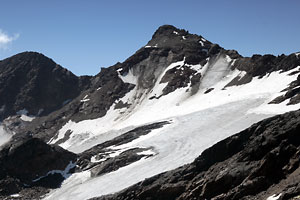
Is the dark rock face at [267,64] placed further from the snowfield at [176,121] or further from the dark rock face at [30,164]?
the dark rock face at [30,164]

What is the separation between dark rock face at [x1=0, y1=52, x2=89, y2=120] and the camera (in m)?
142

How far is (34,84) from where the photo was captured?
14638 cm

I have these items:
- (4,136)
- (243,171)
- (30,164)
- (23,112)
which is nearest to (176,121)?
(30,164)

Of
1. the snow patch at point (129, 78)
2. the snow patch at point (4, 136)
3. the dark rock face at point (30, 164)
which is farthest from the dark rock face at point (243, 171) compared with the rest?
the snow patch at point (4, 136)

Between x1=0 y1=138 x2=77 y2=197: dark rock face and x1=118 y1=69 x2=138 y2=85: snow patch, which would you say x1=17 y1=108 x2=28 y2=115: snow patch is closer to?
x1=118 y1=69 x2=138 y2=85: snow patch

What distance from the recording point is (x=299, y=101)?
57.4m

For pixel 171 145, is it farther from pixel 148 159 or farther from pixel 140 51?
pixel 140 51

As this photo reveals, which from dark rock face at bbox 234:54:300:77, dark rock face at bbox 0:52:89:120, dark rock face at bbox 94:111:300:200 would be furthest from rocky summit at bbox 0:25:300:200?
dark rock face at bbox 0:52:89:120

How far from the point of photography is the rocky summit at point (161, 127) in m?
36.0

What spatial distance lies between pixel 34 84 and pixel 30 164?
3406 inches

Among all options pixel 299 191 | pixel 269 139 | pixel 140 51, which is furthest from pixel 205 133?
pixel 140 51

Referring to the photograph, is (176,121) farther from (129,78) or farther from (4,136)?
(4,136)

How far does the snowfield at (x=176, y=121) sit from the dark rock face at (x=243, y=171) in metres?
4.51

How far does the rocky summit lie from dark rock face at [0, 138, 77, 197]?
0.15 m
